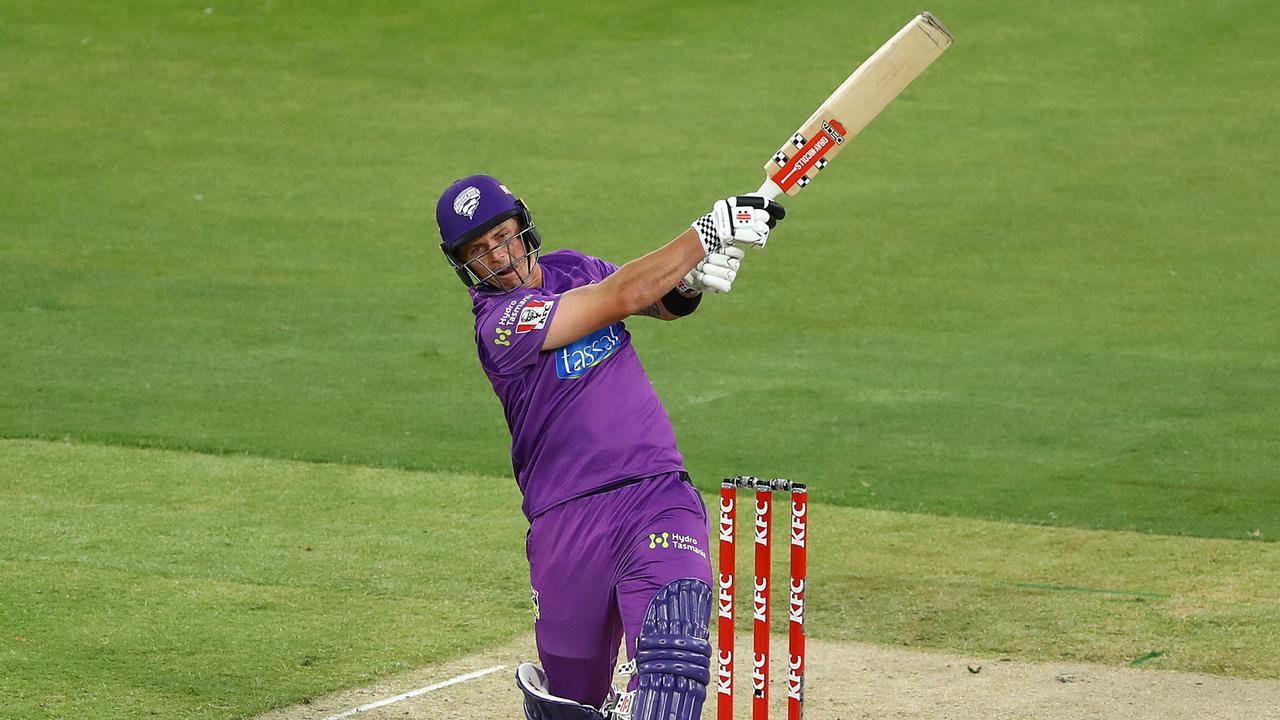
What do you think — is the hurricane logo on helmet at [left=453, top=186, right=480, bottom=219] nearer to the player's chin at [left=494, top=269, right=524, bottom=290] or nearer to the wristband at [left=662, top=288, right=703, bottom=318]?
the player's chin at [left=494, top=269, right=524, bottom=290]

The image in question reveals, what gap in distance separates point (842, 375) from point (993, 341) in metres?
1.75

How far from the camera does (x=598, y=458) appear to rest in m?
5.21

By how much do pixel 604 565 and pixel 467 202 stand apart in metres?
1.20

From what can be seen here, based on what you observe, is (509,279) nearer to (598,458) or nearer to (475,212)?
(475,212)

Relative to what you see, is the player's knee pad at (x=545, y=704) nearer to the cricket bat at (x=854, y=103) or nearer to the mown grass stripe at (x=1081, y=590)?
the cricket bat at (x=854, y=103)

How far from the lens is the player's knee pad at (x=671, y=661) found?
4895 mm

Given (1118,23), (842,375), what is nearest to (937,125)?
(1118,23)

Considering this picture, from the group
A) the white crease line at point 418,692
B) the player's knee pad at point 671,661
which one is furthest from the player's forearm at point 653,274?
the white crease line at point 418,692

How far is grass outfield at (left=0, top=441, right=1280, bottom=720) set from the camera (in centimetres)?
702

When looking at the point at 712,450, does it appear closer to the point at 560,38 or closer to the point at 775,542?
the point at 775,542

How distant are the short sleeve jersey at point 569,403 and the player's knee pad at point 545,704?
501 millimetres

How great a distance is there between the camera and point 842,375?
13094mm

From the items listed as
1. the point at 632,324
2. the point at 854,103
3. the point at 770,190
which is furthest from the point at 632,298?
the point at 632,324

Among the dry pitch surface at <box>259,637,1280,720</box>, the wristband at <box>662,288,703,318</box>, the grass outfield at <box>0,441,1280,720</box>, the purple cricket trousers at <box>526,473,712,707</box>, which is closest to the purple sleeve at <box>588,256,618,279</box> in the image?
the wristband at <box>662,288,703,318</box>
